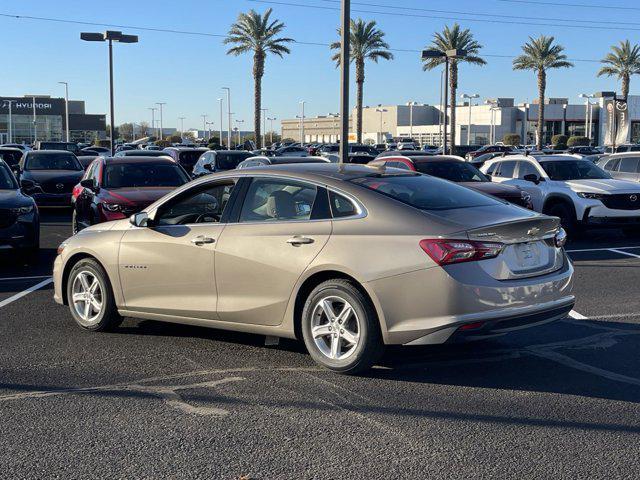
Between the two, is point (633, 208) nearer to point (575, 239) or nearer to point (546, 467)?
point (575, 239)

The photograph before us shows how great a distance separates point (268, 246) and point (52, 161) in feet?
57.2

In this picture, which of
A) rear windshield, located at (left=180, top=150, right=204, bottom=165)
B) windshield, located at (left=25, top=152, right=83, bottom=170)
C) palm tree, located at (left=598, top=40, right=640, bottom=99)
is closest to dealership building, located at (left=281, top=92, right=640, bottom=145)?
palm tree, located at (left=598, top=40, right=640, bottom=99)

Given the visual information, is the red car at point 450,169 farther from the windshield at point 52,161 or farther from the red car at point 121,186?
the windshield at point 52,161

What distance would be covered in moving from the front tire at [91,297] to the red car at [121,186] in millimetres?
4931

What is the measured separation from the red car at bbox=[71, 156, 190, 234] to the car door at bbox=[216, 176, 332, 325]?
6.29m

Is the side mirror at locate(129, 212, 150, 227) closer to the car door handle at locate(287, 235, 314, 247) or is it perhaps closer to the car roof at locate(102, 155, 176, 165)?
the car door handle at locate(287, 235, 314, 247)

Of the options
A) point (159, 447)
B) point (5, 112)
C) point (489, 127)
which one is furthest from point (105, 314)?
point (5, 112)

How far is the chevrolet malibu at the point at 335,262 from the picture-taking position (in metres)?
5.55

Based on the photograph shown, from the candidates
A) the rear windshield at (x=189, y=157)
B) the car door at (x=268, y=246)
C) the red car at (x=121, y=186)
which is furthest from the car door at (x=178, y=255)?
the rear windshield at (x=189, y=157)

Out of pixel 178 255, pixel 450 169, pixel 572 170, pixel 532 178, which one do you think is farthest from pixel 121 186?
pixel 572 170

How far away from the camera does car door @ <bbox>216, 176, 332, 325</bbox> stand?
612 centimetres

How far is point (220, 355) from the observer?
261 inches

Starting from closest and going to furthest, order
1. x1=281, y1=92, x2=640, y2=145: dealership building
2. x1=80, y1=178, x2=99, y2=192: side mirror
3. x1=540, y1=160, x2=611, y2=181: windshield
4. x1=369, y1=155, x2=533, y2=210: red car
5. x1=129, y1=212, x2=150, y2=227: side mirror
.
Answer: x1=129, y1=212, x2=150, y2=227: side mirror
x1=80, y1=178, x2=99, y2=192: side mirror
x1=369, y1=155, x2=533, y2=210: red car
x1=540, y1=160, x2=611, y2=181: windshield
x1=281, y1=92, x2=640, y2=145: dealership building

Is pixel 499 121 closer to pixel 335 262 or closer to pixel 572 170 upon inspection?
pixel 572 170
